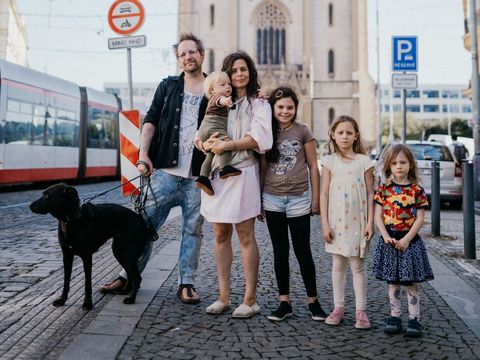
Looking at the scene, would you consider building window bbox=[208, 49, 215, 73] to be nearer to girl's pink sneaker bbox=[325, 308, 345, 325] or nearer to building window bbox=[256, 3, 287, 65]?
building window bbox=[256, 3, 287, 65]

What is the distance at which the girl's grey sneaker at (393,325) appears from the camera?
355 centimetres

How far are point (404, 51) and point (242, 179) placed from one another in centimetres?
926

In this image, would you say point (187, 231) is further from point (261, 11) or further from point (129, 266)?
point (261, 11)

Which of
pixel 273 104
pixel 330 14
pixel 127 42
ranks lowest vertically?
pixel 273 104

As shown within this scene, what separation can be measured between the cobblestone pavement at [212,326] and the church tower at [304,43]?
4635cm

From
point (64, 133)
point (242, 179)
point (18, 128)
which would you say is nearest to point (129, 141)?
point (242, 179)

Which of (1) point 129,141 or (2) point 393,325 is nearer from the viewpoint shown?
(2) point 393,325

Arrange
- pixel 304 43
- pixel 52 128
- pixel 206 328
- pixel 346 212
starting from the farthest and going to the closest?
pixel 304 43, pixel 52 128, pixel 346 212, pixel 206 328

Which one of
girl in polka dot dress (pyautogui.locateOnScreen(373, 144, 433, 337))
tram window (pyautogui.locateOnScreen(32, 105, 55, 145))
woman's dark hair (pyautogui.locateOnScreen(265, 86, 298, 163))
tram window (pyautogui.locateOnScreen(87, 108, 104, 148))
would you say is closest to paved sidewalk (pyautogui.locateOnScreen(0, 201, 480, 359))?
girl in polka dot dress (pyautogui.locateOnScreen(373, 144, 433, 337))

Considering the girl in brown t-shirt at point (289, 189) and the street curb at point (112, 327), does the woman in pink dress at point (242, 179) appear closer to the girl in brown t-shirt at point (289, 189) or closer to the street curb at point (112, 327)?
the girl in brown t-shirt at point (289, 189)

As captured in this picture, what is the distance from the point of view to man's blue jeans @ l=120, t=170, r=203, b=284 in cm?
447

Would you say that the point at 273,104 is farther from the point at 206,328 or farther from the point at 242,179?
the point at 206,328

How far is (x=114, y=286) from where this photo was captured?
444cm

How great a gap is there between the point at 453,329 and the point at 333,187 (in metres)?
1.25
